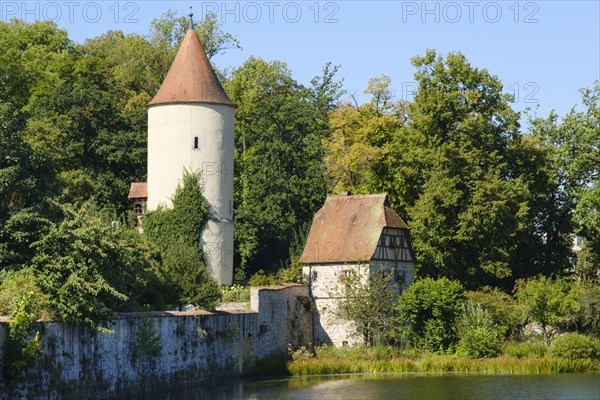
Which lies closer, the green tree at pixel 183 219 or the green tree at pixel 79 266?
the green tree at pixel 79 266

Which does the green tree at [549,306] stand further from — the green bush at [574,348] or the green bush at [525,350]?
the green bush at [574,348]

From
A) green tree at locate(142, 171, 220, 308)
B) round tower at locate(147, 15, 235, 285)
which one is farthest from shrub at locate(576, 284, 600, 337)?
green tree at locate(142, 171, 220, 308)

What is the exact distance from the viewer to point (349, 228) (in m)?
53.9

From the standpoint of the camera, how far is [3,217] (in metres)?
36.9

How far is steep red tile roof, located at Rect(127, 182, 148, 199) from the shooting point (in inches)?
2345

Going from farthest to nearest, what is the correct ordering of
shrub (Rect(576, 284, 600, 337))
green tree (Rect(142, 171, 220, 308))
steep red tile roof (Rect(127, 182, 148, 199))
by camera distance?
1. steep red tile roof (Rect(127, 182, 148, 199))
2. green tree (Rect(142, 171, 220, 308))
3. shrub (Rect(576, 284, 600, 337))

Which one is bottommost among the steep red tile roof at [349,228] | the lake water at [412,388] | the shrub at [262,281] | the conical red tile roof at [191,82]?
the lake water at [412,388]

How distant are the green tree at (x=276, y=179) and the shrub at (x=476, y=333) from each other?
521 inches

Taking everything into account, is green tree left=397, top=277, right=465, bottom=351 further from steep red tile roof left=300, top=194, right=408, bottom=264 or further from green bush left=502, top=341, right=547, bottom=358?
steep red tile roof left=300, top=194, right=408, bottom=264

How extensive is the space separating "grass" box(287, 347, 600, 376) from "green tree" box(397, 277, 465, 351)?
1.30 meters

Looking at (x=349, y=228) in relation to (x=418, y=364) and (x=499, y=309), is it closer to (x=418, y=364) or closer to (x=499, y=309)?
(x=499, y=309)

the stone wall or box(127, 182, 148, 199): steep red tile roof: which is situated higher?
→ box(127, 182, 148, 199): steep red tile roof

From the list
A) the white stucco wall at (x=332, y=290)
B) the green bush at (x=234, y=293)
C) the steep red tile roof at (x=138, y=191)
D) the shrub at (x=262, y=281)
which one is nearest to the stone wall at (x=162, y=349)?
the white stucco wall at (x=332, y=290)

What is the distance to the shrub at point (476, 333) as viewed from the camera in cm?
4822
